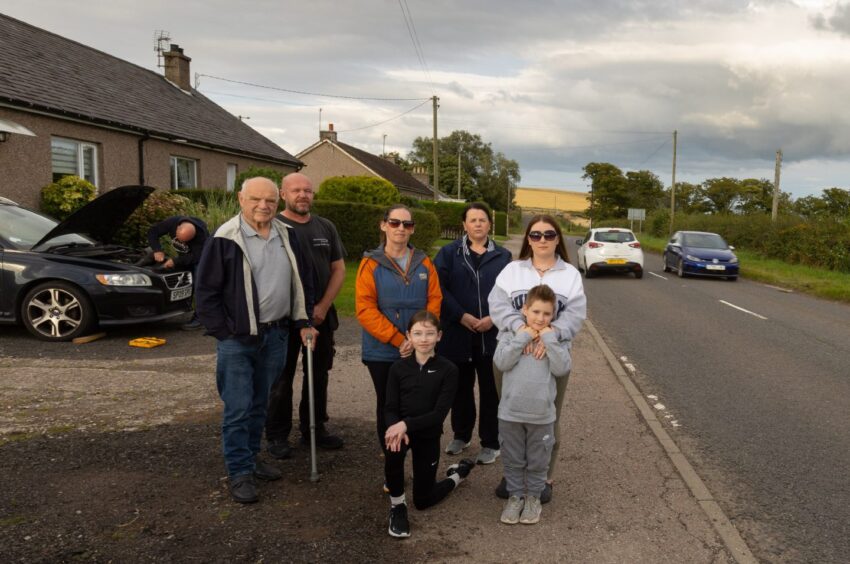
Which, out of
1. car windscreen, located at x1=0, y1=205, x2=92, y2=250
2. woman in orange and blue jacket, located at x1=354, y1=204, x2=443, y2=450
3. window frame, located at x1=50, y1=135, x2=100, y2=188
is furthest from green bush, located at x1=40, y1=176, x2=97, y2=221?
woman in orange and blue jacket, located at x1=354, y1=204, x2=443, y2=450

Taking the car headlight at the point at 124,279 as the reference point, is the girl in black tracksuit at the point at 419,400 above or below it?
below

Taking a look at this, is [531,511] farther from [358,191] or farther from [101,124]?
[358,191]

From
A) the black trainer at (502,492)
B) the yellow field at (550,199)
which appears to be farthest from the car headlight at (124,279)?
the yellow field at (550,199)

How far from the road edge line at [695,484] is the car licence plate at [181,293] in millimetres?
5604

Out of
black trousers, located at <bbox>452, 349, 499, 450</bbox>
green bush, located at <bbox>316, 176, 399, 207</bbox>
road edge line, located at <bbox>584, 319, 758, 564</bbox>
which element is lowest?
road edge line, located at <bbox>584, 319, 758, 564</bbox>

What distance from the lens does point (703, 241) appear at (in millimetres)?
21547

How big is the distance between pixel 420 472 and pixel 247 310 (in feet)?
4.53

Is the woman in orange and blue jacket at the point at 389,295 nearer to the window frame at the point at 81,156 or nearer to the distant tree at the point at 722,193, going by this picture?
the window frame at the point at 81,156

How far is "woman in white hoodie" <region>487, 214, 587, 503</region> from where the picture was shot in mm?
3830

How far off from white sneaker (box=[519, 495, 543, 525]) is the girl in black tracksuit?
0.58 m

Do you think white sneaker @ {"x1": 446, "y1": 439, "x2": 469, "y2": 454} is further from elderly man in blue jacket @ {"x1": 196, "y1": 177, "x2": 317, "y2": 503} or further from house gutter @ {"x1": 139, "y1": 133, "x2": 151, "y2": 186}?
house gutter @ {"x1": 139, "y1": 133, "x2": 151, "y2": 186}

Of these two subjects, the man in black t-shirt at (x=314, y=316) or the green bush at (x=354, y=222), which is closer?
the man in black t-shirt at (x=314, y=316)

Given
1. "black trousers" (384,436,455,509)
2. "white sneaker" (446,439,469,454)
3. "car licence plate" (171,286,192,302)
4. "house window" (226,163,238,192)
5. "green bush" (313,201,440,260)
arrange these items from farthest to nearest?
1. "house window" (226,163,238,192)
2. "green bush" (313,201,440,260)
3. "car licence plate" (171,286,192,302)
4. "white sneaker" (446,439,469,454)
5. "black trousers" (384,436,455,509)

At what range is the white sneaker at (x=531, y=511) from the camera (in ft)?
12.2
